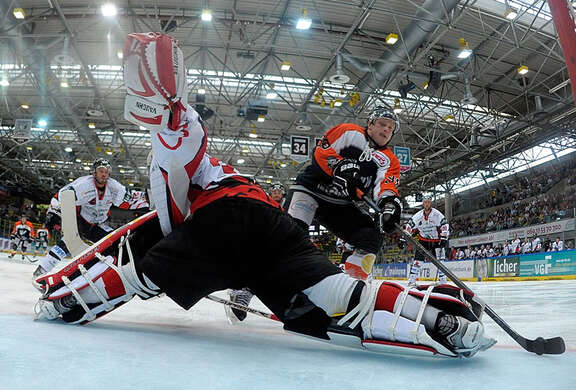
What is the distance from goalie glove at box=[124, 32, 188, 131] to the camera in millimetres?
1211

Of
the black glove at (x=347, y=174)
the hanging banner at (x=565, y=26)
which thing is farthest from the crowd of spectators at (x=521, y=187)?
the hanging banner at (x=565, y=26)

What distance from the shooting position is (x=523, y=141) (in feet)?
59.4

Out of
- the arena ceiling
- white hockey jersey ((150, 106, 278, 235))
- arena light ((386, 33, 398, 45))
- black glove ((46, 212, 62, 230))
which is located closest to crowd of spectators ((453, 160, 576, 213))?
the arena ceiling

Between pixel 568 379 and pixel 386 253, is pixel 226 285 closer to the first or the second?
pixel 568 379

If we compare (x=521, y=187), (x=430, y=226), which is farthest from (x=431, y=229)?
(x=521, y=187)

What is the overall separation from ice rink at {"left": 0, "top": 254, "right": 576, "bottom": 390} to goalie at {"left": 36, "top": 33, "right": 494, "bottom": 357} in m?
0.08

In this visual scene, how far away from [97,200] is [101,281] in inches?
129

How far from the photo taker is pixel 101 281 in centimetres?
155

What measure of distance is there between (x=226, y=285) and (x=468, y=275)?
12984 millimetres

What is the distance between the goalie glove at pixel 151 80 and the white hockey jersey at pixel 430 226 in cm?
667

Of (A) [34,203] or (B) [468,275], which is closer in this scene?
(B) [468,275]

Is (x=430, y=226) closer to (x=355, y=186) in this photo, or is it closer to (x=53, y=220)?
(x=355, y=186)

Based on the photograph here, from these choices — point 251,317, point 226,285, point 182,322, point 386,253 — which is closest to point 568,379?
point 226,285

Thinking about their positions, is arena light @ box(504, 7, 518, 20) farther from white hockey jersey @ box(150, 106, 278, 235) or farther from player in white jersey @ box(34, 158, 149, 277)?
white hockey jersey @ box(150, 106, 278, 235)
